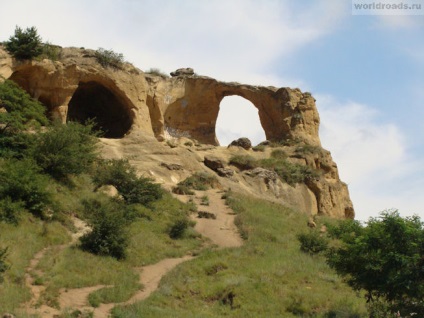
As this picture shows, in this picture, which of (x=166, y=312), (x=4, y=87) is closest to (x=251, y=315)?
(x=166, y=312)

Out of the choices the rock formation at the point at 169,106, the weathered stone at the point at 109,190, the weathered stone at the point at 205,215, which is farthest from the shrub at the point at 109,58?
the weathered stone at the point at 205,215

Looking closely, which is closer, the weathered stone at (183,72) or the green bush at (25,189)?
the green bush at (25,189)

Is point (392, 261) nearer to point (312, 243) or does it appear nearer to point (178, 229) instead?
point (312, 243)

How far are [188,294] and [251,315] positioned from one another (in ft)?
6.71

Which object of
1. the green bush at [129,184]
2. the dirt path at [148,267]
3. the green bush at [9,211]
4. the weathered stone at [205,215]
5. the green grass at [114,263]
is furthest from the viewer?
the weathered stone at [205,215]

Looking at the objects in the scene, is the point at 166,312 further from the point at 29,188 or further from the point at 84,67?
Answer: the point at 84,67

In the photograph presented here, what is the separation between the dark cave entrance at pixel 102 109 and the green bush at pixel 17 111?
270 inches

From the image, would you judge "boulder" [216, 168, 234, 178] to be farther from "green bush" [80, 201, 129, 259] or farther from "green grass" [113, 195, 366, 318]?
"green bush" [80, 201, 129, 259]

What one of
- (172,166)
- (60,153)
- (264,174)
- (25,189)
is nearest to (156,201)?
(60,153)

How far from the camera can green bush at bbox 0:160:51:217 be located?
17.6 meters

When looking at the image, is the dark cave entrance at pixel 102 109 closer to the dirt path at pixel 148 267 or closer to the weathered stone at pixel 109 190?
the dirt path at pixel 148 267

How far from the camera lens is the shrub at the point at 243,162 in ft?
113

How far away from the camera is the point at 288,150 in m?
38.4

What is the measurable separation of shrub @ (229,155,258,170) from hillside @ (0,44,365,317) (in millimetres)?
69
